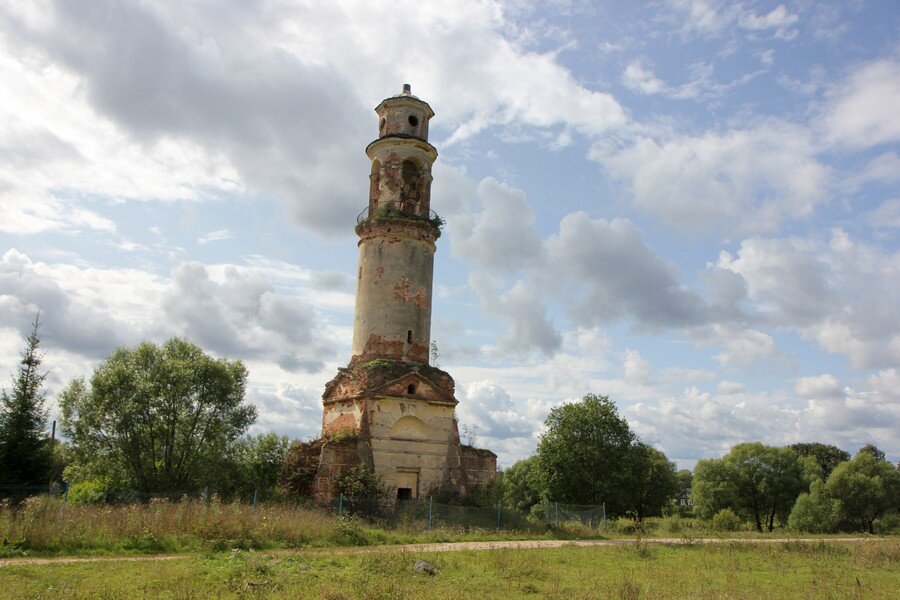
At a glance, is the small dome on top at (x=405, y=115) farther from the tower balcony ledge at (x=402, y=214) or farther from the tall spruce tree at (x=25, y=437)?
the tall spruce tree at (x=25, y=437)

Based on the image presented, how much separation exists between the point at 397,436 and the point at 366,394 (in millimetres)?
2049

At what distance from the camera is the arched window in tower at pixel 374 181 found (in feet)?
98.4

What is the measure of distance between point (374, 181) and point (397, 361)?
855 centimetres

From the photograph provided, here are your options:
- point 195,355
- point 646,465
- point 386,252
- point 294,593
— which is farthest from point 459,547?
point 646,465

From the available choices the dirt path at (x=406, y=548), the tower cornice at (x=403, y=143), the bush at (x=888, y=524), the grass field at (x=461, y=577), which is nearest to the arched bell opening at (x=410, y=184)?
the tower cornice at (x=403, y=143)

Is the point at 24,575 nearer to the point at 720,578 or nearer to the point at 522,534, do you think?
the point at 720,578

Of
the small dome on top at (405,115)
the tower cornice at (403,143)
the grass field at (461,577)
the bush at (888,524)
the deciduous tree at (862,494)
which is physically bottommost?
the bush at (888,524)

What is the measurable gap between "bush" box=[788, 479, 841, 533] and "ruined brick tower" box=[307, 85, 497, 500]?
1171 inches

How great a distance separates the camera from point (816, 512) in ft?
149

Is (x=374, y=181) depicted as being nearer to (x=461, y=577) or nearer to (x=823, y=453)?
(x=461, y=577)

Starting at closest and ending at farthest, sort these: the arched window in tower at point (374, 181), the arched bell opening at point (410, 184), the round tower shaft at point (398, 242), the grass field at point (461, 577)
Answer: the grass field at point (461, 577) < the round tower shaft at point (398, 242) < the arched bell opening at point (410, 184) < the arched window in tower at point (374, 181)

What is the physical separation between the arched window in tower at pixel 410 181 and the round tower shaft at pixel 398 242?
0.15 ft

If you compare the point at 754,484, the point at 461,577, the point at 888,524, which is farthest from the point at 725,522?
the point at 461,577

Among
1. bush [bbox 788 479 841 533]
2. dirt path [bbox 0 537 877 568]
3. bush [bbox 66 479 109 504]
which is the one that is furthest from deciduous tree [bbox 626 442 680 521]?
bush [bbox 66 479 109 504]
